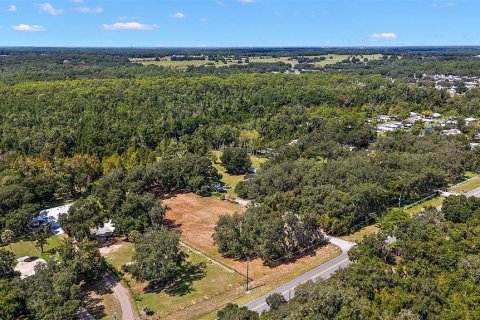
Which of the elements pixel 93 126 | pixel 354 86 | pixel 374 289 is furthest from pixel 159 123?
pixel 354 86

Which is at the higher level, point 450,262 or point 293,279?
point 450,262

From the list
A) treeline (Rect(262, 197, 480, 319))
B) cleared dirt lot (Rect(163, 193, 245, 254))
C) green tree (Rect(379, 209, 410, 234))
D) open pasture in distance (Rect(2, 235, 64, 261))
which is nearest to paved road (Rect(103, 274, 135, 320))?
open pasture in distance (Rect(2, 235, 64, 261))

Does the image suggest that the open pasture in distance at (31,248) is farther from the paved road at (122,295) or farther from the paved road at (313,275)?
the paved road at (313,275)

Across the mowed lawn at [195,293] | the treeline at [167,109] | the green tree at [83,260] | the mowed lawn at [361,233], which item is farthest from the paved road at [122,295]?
the treeline at [167,109]

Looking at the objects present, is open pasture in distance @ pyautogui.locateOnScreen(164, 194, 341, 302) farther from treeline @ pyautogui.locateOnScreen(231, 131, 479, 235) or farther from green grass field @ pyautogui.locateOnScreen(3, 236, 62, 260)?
green grass field @ pyautogui.locateOnScreen(3, 236, 62, 260)

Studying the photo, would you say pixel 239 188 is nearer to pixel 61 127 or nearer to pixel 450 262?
pixel 450 262

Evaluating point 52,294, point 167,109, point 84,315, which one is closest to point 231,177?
point 167,109

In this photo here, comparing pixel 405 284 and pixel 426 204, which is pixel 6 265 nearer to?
pixel 405 284
